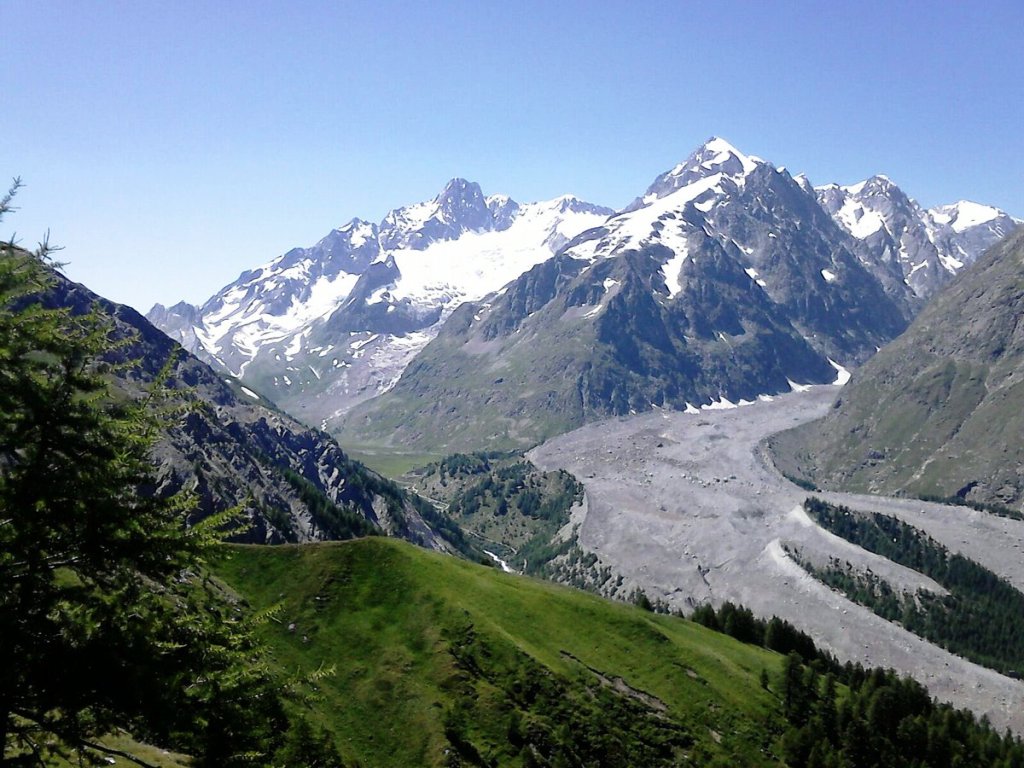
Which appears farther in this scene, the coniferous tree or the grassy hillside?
the grassy hillside

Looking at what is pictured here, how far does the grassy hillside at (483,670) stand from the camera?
82375 millimetres

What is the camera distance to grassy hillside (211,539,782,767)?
82375mm

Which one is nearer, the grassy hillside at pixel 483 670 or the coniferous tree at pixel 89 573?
the coniferous tree at pixel 89 573

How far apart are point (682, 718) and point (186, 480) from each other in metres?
117

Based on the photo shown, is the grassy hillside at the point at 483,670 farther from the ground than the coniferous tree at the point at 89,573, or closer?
closer

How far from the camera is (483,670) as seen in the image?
300 ft

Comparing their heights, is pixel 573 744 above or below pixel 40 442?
Answer: below

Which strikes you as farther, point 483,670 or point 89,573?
point 483,670

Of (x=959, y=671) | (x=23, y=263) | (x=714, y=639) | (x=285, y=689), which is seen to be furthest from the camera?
(x=959, y=671)

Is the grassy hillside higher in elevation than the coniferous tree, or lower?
lower

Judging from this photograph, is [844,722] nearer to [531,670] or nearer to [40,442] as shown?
[531,670]

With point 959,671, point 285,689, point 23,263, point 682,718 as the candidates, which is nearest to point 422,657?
point 682,718

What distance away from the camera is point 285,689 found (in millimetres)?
18531

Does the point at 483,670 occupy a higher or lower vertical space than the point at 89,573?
lower
